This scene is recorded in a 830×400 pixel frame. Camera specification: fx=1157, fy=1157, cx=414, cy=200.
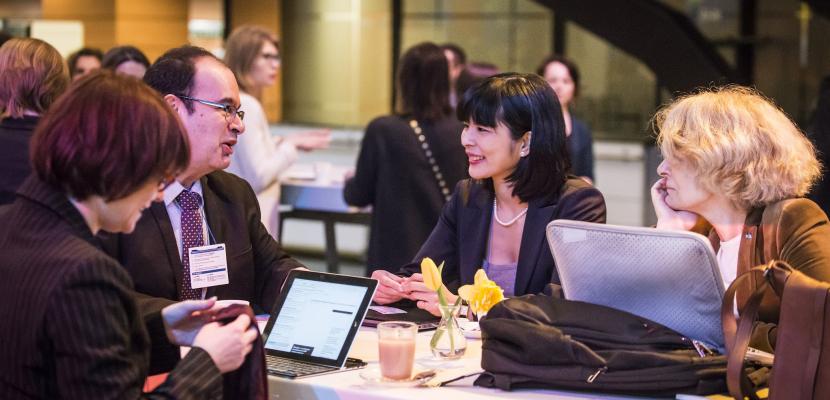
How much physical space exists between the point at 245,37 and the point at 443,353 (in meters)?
3.28

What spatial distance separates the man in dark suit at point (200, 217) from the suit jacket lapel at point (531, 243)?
0.63 meters

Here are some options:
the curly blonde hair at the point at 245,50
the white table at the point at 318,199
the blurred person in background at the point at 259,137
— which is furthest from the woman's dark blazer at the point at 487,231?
the white table at the point at 318,199

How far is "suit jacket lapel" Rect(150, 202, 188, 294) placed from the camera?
286 cm

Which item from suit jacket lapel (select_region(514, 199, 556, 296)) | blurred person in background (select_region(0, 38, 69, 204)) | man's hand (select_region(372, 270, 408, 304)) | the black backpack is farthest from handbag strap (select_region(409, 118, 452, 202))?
the black backpack

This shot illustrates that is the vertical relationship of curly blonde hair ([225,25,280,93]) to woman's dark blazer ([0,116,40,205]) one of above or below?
above

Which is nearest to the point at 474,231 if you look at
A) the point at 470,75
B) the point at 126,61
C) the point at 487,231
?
the point at 487,231

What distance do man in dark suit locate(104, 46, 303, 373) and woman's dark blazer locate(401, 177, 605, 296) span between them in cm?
51

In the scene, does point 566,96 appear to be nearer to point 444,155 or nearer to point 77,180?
point 444,155

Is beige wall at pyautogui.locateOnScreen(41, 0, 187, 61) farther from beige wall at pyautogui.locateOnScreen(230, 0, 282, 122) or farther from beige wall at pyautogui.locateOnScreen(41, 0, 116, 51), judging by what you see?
beige wall at pyautogui.locateOnScreen(230, 0, 282, 122)

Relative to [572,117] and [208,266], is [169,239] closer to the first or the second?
[208,266]

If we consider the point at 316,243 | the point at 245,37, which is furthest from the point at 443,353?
the point at 316,243

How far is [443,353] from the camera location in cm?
262

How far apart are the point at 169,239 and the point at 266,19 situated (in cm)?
744

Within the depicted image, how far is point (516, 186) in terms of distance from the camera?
330cm
